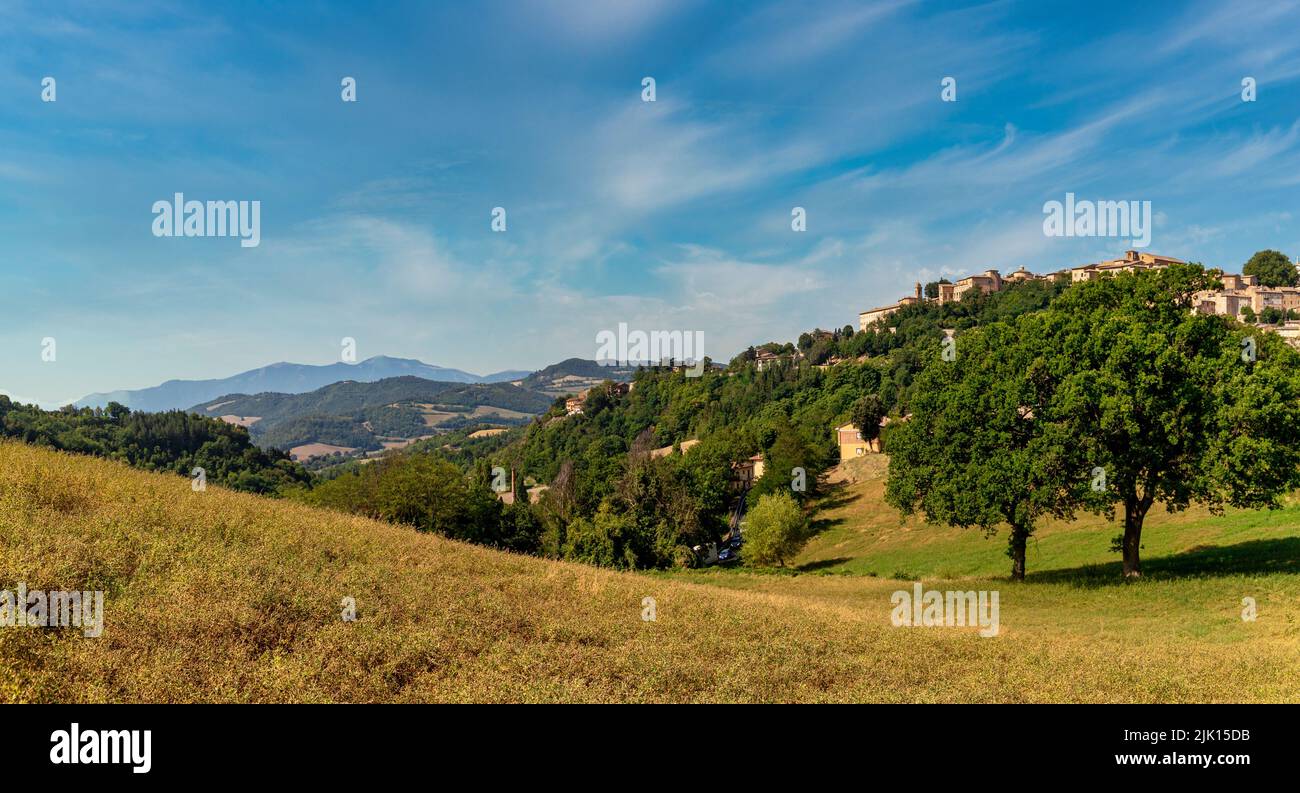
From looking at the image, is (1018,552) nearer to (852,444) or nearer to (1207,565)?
(1207,565)

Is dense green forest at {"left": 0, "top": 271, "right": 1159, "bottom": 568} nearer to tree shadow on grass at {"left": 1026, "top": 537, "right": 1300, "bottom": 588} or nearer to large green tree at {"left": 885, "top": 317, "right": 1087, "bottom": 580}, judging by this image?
large green tree at {"left": 885, "top": 317, "right": 1087, "bottom": 580}

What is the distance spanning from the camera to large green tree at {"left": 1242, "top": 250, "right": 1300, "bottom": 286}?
595 feet

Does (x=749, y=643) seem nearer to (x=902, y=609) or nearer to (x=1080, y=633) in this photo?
(x=902, y=609)

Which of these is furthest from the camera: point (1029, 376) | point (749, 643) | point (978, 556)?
point (978, 556)

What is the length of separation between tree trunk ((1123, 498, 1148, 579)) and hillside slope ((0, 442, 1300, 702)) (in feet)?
34.2

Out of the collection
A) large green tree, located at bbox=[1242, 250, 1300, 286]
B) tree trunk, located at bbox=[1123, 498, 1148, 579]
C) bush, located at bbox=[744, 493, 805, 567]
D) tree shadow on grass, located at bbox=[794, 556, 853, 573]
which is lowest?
tree shadow on grass, located at bbox=[794, 556, 853, 573]

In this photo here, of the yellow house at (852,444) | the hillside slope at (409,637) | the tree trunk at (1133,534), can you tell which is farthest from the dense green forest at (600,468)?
the hillside slope at (409,637)

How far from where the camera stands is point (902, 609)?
19.6m

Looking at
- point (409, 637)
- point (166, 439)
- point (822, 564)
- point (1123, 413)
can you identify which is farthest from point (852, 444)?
point (166, 439)

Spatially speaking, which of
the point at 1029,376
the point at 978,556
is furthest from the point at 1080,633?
the point at 978,556

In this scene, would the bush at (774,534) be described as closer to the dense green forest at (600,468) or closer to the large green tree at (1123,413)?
the dense green forest at (600,468)

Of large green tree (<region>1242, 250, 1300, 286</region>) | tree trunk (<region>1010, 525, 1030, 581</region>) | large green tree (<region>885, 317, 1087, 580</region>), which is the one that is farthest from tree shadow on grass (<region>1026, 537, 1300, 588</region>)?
large green tree (<region>1242, 250, 1300, 286</region>)

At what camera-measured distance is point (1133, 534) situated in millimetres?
26297
